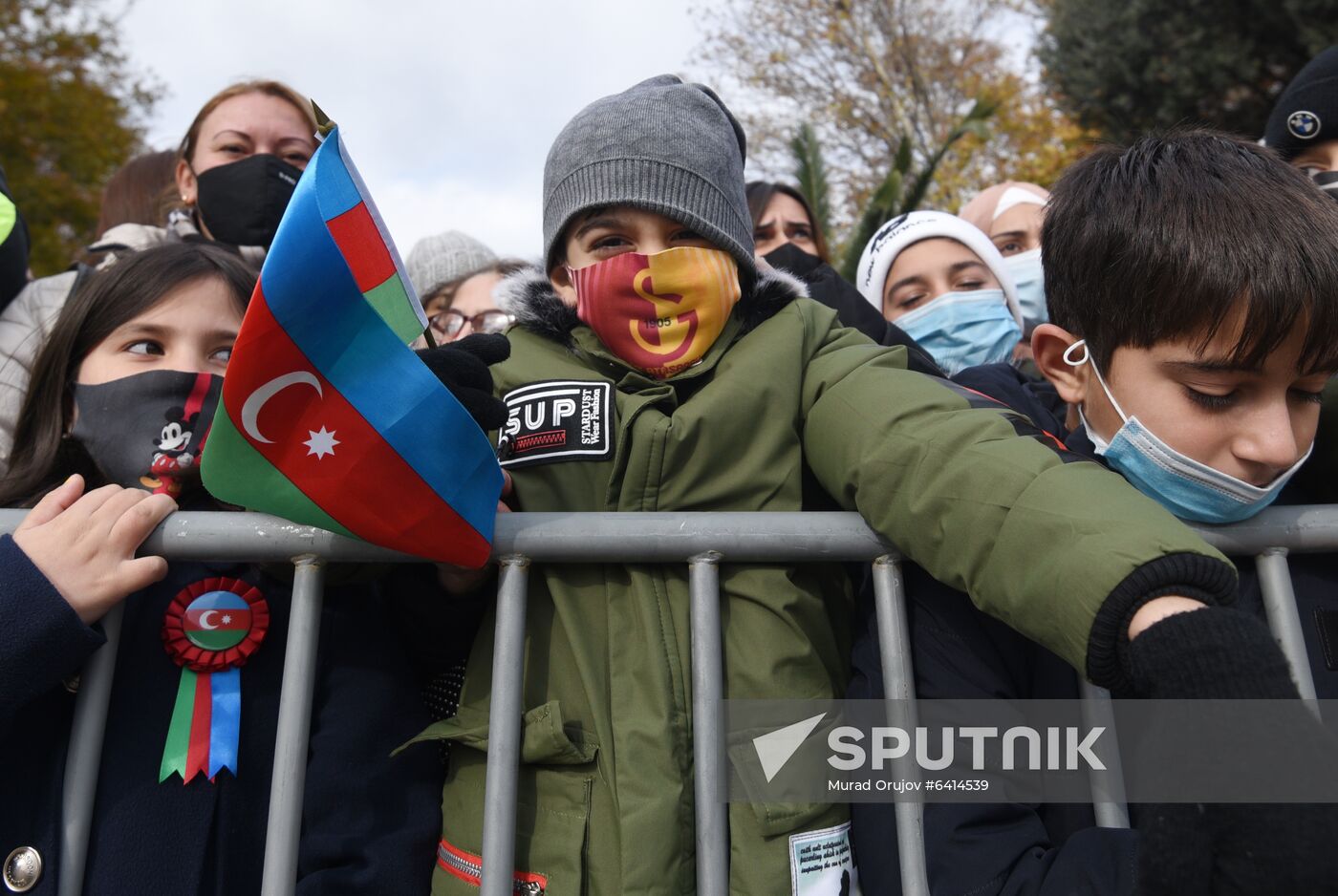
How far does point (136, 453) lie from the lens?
180 centimetres

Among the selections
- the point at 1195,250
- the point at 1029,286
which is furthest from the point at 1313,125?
the point at 1195,250

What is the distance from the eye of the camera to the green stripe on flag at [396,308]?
1486mm

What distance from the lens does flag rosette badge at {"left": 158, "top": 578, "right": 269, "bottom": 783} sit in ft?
5.45

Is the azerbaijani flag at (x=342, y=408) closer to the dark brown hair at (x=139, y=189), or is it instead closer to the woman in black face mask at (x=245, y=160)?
the woman in black face mask at (x=245, y=160)

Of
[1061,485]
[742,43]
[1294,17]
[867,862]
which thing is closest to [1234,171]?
[1061,485]

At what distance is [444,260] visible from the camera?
468 centimetres

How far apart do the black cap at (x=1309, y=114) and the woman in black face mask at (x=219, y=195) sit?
3106 millimetres

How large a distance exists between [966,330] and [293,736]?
8.09 ft

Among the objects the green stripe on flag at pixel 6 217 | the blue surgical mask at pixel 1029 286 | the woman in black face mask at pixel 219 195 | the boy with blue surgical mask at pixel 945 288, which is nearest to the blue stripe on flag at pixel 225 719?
the woman in black face mask at pixel 219 195

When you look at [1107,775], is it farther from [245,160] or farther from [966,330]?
[245,160]

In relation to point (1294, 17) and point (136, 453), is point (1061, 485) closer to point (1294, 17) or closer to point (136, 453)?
point (136, 453)

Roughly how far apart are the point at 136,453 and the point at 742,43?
23.0 metres

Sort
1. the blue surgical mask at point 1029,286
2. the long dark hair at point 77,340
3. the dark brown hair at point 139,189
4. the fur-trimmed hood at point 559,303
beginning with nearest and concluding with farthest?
1. the long dark hair at point 77,340
2. the fur-trimmed hood at point 559,303
3. the dark brown hair at point 139,189
4. the blue surgical mask at point 1029,286

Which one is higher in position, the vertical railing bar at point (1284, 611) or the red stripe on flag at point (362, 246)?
the red stripe on flag at point (362, 246)
